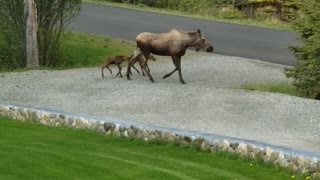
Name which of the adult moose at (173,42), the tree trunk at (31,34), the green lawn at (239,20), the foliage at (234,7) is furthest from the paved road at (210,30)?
the adult moose at (173,42)

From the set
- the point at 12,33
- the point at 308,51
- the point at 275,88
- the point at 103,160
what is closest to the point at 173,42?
the point at 275,88

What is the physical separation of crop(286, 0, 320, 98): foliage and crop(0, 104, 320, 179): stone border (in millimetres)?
6581

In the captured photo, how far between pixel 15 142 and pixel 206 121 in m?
3.95

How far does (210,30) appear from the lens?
93.2 ft

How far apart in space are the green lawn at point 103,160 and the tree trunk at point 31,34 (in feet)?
29.9

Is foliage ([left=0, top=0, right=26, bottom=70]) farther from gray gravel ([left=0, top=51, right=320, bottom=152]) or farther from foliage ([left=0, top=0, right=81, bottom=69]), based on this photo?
gray gravel ([left=0, top=51, right=320, bottom=152])

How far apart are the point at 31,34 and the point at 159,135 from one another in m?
10.3

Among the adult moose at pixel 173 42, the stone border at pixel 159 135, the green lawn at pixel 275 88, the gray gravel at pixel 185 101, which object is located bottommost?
the green lawn at pixel 275 88

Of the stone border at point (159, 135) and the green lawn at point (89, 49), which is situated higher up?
the stone border at point (159, 135)

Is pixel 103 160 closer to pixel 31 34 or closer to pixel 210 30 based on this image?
pixel 31 34

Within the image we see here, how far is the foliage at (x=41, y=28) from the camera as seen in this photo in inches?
870

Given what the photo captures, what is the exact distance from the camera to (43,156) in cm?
1043

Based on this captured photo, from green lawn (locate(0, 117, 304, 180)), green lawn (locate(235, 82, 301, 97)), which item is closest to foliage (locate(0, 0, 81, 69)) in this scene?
green lawn (locate(235, 82, 301, 97))

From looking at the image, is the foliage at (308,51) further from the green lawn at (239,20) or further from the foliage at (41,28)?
the green lawn at (239,20)
